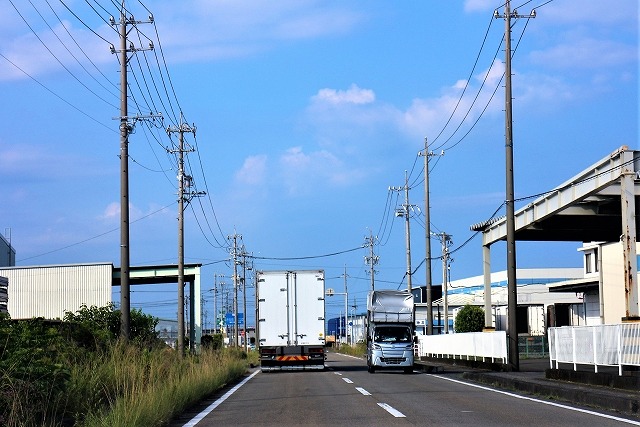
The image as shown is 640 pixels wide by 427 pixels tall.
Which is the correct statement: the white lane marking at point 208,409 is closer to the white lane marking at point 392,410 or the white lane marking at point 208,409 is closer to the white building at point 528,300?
the white lane marking at point 392,410

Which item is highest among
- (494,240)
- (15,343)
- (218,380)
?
(494,240)

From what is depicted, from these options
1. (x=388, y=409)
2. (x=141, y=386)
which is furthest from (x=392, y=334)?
(x=141, y=386)

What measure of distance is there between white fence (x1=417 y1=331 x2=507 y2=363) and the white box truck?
6.30 metres

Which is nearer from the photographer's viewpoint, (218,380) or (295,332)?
(218,380)

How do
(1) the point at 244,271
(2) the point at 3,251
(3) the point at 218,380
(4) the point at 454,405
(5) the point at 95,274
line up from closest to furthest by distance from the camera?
(4) the point at 454,405 → (3) the point at 218,380 → (5) the point at 95,274 → (2) the point at 3,251 → (1) the point at 244,271

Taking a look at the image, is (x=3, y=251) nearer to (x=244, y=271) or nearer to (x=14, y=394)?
(x=244, y=271)

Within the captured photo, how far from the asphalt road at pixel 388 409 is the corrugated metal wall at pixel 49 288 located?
33.9 m

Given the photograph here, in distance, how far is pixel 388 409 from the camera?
15664mm

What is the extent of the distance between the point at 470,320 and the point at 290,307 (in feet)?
111

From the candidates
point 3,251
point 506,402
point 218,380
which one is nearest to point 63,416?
point 506,402

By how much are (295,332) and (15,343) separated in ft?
73.6

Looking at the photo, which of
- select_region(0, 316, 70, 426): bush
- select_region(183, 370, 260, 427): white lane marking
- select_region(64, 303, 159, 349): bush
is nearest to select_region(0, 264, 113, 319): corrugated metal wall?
select_region(64, 303, 159, 349): bush

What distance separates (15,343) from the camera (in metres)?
12.9

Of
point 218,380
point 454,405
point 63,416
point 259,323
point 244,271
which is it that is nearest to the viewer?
point 63,416
